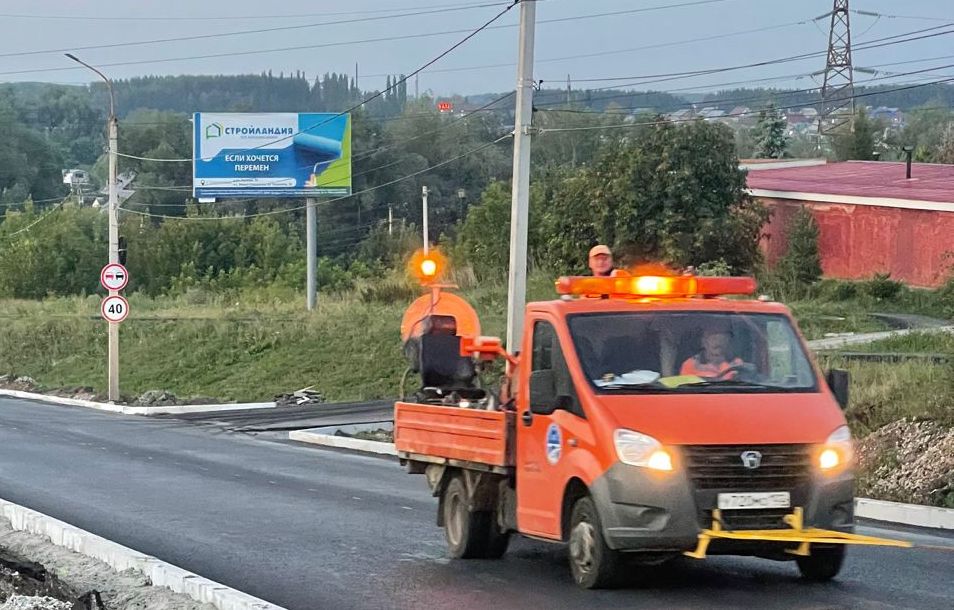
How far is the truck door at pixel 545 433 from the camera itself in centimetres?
992

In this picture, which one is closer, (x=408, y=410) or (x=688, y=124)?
(x=408, y=410)

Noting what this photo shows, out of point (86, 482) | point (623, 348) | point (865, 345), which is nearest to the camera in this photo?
point (623, 348)

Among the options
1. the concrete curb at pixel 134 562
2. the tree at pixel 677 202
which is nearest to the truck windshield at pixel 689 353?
the concrete curb at pixel 134 562

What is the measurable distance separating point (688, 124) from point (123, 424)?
23873 millimetres

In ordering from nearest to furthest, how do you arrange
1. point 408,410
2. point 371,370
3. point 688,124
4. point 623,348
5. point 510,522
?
point 623,348, point 510,522, point 408,410, point 371,370, point 688,124

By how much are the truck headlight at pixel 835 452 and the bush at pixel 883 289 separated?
124 feet

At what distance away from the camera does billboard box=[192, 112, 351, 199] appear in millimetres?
A: 60312

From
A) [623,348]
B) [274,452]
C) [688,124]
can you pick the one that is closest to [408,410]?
[623,348]

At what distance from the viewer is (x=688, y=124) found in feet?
164

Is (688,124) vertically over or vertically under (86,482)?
over

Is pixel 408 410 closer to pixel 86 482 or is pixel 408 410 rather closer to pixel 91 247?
pixel 86 482

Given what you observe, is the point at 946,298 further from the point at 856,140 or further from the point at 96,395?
the point at 856,140

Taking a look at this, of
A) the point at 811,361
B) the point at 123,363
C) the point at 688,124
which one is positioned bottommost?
the point at 123,363

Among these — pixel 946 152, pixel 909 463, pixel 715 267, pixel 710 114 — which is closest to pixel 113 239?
pixel 715 267
